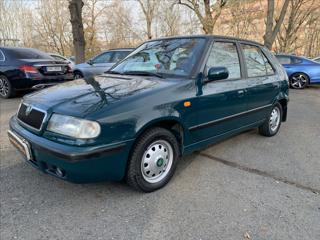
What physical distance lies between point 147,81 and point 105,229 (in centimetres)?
156

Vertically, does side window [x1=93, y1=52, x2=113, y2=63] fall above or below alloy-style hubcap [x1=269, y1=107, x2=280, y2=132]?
above

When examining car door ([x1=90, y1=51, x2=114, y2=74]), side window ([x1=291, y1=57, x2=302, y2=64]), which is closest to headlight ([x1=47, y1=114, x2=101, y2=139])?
car door ([x1=90, y1=51, x2=114, y2=74])

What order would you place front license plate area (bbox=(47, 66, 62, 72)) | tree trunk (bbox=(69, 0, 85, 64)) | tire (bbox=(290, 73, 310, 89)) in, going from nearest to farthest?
front license plate area (bbox=(47, 66, 62, 72)), tree trunk (bbox=(69, 0, 85, 64)), tire (bbox=(290, 73, 310, 89))

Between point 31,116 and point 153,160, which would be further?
point 153,160

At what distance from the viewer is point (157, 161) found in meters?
2.75

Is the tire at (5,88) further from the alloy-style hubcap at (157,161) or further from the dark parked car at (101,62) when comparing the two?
the alloy-style hubcap at (157,161)

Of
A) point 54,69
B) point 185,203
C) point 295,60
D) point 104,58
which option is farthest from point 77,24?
point 185,203

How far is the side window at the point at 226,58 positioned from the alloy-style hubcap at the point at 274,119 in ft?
4.76

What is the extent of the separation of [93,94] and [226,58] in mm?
1885

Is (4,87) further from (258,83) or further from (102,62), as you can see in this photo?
(258,83)

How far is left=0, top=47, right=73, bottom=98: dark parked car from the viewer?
6841 millimetres

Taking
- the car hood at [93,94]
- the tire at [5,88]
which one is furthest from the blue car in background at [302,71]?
the tire at [5,88]

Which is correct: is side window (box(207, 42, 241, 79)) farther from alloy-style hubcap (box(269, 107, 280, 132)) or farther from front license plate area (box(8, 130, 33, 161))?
front license plate area (box(8, 130, 33, 161))

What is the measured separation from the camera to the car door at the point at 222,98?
3051 millimetres
